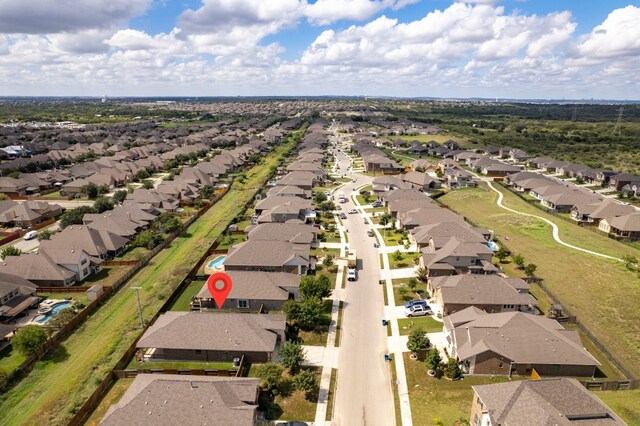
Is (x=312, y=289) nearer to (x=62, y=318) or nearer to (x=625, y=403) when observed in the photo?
(x=62, y=318)

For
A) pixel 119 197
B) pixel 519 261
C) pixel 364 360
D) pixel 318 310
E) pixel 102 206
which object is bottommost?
pixel 364 360

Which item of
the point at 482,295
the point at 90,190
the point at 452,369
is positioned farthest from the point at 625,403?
the point at 90,190

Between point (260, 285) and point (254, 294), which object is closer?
point (254, 294)

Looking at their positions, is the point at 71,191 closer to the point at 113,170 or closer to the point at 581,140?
the point at 113,170

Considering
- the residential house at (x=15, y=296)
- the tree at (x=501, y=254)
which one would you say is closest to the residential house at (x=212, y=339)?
the residential house at (x=15, y=296)

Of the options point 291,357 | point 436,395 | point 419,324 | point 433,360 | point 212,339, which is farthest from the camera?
point 419,324

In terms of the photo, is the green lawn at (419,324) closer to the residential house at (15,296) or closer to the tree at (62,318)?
the tree at (62,318)

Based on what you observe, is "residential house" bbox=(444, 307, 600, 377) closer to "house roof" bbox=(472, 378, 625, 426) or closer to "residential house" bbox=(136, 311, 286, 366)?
"house roof" bbox=(472, 378, 625, 426)

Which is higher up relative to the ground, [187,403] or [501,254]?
[187,403]
